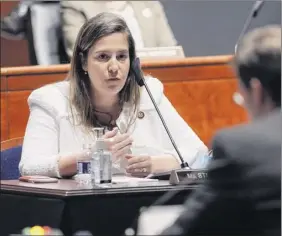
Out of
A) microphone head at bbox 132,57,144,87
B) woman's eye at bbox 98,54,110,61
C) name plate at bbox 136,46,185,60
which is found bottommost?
microphone head at bbox 132,57,144,87

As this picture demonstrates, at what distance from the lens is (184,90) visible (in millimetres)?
3941

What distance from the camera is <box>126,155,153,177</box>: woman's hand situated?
254cm

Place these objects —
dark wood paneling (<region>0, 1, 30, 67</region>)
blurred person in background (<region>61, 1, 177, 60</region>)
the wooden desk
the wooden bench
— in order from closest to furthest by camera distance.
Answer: the wooden desk
the wooden bench
blurred person in background (<region>61, 1, 177, 60</region>)
dark wood paneling (<region>0, 1, 30, 67</region>)

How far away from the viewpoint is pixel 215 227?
141cm

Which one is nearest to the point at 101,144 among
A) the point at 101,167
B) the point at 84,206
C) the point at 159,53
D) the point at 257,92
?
the point at 101,167

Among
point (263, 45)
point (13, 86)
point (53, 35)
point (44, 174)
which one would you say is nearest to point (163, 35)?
point (53, 35)

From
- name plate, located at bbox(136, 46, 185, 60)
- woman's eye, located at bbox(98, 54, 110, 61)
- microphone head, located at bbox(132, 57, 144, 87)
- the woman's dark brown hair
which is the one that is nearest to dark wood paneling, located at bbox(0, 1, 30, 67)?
name plate, located at bbox(136, 46, 185, 60)

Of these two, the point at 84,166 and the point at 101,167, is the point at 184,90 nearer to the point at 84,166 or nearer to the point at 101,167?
the point at 84,166

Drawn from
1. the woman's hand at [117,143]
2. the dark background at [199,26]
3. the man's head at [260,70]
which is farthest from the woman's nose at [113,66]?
the dark background at [199,26]

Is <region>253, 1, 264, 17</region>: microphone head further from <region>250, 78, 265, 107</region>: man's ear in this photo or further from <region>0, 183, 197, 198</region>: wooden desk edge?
<region>250, 78, 265, 107</region>: man's ear

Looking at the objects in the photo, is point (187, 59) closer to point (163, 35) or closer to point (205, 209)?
point (163, 35)

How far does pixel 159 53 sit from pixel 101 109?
51.5 inches

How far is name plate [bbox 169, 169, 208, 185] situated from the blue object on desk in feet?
3.16

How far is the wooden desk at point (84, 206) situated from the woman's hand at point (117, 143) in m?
0.35
